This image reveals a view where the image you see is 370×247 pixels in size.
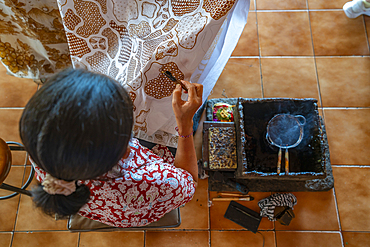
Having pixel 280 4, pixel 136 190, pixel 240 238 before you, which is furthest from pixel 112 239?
pixel 280 4

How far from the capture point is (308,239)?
1565 millimetres

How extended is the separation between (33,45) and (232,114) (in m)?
1.13

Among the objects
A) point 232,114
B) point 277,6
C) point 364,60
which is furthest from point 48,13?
point 364,60

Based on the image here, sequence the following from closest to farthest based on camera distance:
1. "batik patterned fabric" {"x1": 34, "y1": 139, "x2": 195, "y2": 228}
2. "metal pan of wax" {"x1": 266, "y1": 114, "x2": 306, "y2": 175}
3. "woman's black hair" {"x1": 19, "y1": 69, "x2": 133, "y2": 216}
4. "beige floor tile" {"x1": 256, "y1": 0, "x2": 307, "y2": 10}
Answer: "woman's black hair" {"x1": 19, "y1": 69, "x2": 133, "y2": 216} < "batik patterned fabric" {"x1": 34, "y1": 139, "x2": 195, "y2": 228} < "metal pan of wax" {"x1": 266, "y1": 114, "x2": 306, "y2": 175} < "beige floor tile" {"x1": 256, "y1": 0, "x2": 307, "y2": 10}

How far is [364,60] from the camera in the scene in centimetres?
187

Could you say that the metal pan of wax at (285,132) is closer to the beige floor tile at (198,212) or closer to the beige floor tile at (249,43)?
the beige floor tile at (198,212)

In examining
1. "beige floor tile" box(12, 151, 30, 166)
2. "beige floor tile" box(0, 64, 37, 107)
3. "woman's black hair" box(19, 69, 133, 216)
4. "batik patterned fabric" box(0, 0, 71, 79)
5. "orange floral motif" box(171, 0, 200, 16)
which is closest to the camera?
"woman's black hair" box(19, 69, 133, 216)

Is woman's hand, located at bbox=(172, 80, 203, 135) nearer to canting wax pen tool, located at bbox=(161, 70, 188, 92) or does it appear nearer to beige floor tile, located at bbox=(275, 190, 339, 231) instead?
canting wax pen tool, located at bbox=(161, 70, 188, 92)

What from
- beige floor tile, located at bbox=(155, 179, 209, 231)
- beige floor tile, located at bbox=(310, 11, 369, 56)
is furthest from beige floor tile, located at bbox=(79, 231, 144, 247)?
beige floor tile, located at bbox=(310, 11, 369, 56)

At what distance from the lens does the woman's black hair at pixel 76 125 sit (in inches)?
20.8

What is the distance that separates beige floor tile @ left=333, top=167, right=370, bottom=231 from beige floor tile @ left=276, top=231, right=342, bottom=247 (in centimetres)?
10

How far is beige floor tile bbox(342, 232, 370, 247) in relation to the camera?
1560 millimetres

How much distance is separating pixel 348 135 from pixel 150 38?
1.54m

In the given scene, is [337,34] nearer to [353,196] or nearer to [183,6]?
[353,196]
